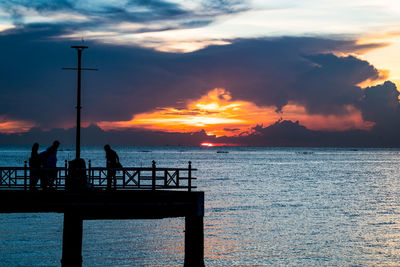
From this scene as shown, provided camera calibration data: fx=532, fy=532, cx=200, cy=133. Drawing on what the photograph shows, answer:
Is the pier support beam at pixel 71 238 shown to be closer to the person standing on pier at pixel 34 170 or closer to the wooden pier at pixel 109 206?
the wooden pier at pixel 109 206

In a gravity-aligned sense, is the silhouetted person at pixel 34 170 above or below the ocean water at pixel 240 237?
above

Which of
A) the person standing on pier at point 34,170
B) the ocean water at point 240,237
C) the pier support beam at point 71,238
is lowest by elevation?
the ocean water at point 240,237

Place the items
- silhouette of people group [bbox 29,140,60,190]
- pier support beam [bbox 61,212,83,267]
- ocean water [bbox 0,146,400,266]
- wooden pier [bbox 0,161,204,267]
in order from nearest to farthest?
wooden pier [bbox 0,161,204,267]
pier support beam [bbox 61,212,83,267]
silhouette of people group [bbox 29,140,60,190]
ocean water [bbox 0,146,400,266]

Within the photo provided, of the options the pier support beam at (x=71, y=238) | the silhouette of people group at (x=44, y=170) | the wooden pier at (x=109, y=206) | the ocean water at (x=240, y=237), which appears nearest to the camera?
the wooden pier at (x=109, y=206)

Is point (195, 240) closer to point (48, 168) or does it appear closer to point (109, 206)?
point (109, 206)

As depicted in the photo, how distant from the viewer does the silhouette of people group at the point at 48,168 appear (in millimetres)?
21027

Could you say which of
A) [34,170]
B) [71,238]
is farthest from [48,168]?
[71,238]

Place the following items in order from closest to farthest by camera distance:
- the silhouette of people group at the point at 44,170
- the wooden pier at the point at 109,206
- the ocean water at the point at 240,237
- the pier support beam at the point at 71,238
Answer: the wooden pier at the point at 109,206 → the pier support beam at the point at 71,238 → the silhouette of people group at the point at 44,170 → the ocean water at the point at 240,237

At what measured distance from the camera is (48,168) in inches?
812

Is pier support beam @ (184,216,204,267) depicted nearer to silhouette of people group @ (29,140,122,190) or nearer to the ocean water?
silhouette of people group @ (29,140,122,190)

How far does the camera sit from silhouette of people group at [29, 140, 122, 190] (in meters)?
21.0

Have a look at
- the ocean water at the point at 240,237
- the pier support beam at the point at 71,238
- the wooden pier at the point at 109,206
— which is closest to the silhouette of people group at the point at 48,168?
the wooden pier at the point at 109,206

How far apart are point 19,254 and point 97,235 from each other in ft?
21.1

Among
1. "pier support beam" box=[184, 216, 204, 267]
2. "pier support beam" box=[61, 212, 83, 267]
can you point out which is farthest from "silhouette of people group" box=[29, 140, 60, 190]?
"pier support beam" box=[184, 216, 204, 267]
